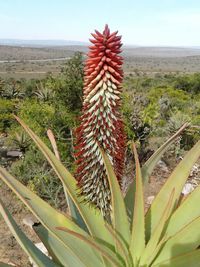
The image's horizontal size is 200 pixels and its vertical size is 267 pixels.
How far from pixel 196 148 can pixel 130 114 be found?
31.8 ft

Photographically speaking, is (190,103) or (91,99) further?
(190,103)

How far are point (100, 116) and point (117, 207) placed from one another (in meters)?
0.57

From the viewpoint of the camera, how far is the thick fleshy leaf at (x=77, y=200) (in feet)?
8.19

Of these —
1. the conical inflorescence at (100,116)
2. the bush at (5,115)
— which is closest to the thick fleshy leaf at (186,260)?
the conical inflorescence at (100,116)

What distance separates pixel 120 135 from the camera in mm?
2295

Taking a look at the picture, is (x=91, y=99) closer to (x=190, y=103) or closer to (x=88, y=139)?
(x=88, y=139)

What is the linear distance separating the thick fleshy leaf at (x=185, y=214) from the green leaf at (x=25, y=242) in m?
0.82

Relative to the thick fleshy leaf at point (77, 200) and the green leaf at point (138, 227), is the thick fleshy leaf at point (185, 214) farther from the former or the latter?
the thick fleshy leaf at point (77, 200)

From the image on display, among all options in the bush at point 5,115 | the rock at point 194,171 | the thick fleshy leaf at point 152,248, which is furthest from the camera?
the bush at point 5,115

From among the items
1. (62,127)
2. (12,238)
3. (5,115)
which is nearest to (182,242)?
(12,238)

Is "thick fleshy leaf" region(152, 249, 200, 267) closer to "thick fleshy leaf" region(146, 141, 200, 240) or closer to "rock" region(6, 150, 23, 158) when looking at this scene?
"thick fleshy leaf" region(146, 141, 200, 240)

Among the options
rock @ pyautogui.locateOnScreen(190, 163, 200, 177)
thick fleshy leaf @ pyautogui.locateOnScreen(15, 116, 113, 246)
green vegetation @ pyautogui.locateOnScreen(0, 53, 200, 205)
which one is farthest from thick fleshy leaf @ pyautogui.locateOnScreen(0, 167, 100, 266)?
rock @ pyautogui.locateOnScreen(190, 163, 200, 177)

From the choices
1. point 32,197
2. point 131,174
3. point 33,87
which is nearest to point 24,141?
point 131,174

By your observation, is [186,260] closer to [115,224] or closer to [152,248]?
[152,248]
